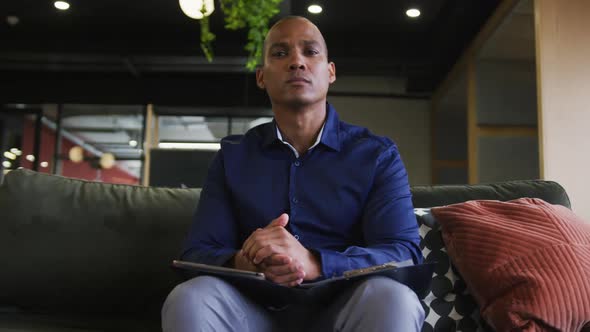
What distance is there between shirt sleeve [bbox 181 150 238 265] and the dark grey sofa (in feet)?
0.94

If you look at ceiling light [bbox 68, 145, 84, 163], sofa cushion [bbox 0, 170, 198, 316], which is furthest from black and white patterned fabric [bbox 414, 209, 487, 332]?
ceiling light [bbox 68, 145, 84, 163]

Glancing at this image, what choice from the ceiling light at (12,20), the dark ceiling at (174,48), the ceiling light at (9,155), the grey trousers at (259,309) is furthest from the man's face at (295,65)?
the ceiling light at (9,155)

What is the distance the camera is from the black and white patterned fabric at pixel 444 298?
1.64m

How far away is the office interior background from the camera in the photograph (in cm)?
457

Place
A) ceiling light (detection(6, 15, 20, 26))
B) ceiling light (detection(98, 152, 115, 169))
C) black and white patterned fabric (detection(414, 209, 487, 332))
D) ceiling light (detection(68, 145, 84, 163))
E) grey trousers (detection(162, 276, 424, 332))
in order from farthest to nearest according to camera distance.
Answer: ceiling light (detection(98, 152, 115, 169)) < ceiling light (detection(68, 145, 84, 163)) < ceiling light (detection(6, 15, 20, 26)) < black and white patterned fabric (detection(414, 209, 487, 332)) < grey trousers (detection(162, 276, 424, 332))

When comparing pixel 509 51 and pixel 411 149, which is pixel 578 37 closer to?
pixel 509 51

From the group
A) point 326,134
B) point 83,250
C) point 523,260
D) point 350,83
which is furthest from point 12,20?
point 523,260

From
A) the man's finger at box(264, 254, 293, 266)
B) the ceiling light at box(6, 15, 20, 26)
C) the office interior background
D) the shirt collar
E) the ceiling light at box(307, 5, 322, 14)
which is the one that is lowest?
the man's finger at box(264, 254, 293, 266)

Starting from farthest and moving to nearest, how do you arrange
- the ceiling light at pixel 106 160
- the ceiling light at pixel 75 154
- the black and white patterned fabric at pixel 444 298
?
the ceiling light at pixel 106 160 < the ceiling light at pixel 75 154 < the black and white patterned fabric at pixel 444 298

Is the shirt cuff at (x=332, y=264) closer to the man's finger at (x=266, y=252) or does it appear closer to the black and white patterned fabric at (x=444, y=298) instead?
the man's finger at (x=266, y=252)

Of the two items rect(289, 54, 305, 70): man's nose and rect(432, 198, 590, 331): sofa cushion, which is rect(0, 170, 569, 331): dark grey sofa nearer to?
rect(432, 198, 590, 331): sofa cushion

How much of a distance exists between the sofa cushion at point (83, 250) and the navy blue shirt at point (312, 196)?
1.02 ft

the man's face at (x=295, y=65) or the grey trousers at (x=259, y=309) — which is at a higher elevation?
the man's face at (x=295, y=65)

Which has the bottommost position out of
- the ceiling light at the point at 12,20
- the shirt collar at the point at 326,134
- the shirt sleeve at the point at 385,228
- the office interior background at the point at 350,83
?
the shirt sleeve at the point at 385,228
